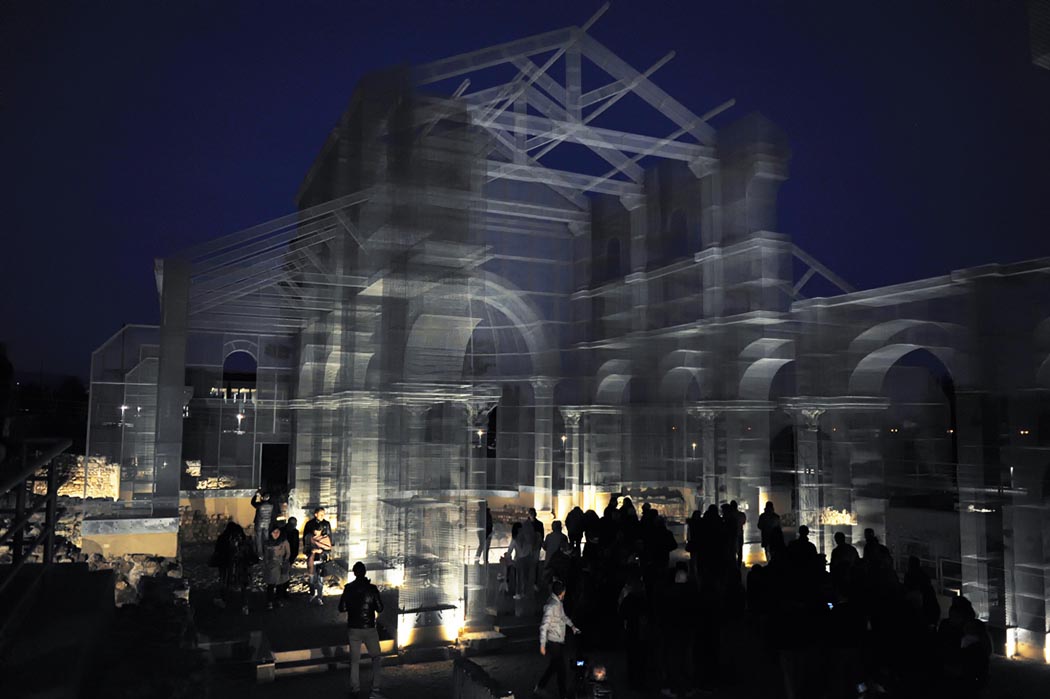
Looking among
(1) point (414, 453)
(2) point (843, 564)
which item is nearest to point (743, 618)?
(2) point (843, 564)

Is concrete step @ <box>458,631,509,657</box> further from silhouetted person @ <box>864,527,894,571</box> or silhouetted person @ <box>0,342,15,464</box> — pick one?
silhouetted person @ <box>0,342,15,464</box>

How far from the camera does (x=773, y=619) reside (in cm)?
687

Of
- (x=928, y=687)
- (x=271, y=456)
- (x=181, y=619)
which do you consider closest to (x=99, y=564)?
(x=181, y=619)

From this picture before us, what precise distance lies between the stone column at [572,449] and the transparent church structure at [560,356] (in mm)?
55

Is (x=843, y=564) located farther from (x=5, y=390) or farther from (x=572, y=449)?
(x=572, y=449)

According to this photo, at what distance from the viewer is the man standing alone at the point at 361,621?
760 centimetres

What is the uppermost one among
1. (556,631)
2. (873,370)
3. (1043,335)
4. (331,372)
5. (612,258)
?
(612,258)

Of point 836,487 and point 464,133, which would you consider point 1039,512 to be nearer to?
point 836,487

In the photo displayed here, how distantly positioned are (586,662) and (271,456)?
31.4 m

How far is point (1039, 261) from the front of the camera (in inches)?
385

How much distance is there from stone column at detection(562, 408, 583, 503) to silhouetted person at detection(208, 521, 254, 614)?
10235mm

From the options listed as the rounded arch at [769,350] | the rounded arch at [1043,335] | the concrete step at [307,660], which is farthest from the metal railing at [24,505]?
the rounded arch at [769,350]

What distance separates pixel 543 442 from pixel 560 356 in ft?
7.66

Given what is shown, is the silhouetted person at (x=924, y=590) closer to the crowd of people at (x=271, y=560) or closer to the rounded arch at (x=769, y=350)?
the rounded arch at (x=769, y=350)
